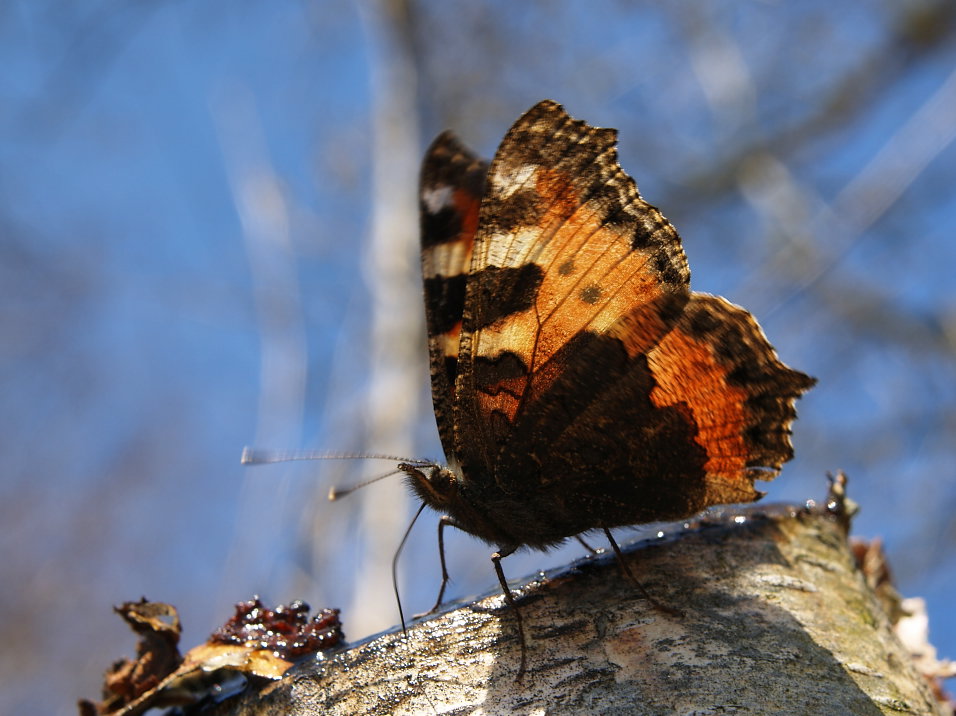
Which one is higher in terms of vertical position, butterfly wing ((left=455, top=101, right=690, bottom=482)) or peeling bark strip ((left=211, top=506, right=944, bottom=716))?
butterfly wing ((left=455, top=101, right=690, bottom=482))

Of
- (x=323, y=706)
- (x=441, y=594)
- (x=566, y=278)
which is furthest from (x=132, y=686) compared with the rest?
(x=566, y=278)

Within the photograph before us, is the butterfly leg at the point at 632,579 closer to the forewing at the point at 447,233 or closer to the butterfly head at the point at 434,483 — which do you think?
the butterfly head at the point at 434,483

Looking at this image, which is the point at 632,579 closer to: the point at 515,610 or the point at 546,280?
the point at 515,610

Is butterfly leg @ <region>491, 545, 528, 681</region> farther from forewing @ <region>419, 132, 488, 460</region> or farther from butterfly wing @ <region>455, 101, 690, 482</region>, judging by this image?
forewing @ <region>419, 132, 488, 460</region>

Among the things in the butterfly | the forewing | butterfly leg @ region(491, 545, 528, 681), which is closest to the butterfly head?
the butterfly

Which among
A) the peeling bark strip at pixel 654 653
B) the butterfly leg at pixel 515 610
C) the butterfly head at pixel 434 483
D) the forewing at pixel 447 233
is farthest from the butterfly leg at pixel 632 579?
the forewing at pixel 447 233
